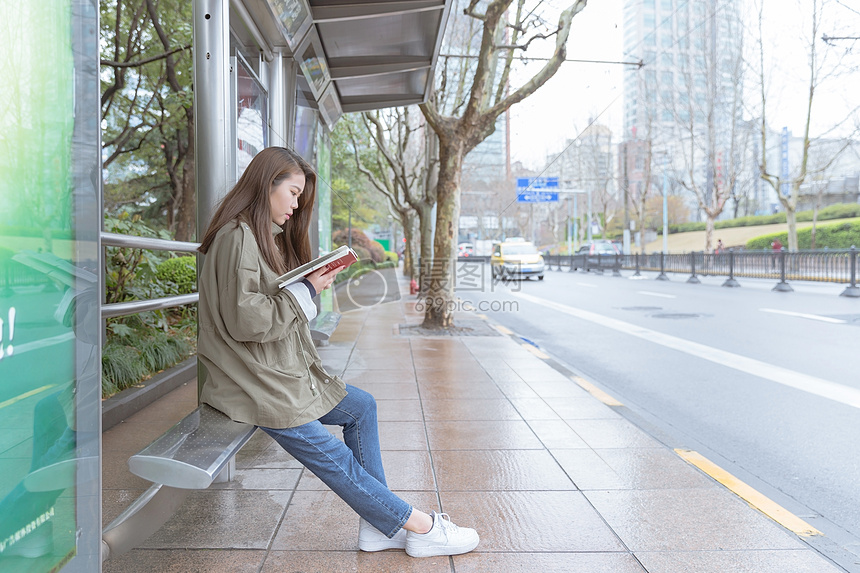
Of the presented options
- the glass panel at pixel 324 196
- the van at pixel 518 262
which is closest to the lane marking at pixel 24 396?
the glass panel at pixel 324 196

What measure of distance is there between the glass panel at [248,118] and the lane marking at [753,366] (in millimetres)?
5321

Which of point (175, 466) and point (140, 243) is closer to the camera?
point (175, 466)

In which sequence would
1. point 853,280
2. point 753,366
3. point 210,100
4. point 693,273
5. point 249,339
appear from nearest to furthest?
point 249,339, point 210,100, point 753,366, point 853,280, point 693,273

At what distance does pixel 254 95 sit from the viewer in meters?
5.11

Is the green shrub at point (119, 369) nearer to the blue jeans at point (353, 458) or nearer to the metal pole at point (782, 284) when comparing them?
the blue jeans at point (353, 458)

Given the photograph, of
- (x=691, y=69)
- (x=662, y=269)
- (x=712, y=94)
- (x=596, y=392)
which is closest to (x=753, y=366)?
(x=596, y=392)

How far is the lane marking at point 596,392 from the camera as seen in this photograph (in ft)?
19.2

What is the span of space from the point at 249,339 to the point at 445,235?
8.46 metres

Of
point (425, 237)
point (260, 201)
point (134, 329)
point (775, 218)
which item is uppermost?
point (775, 218)

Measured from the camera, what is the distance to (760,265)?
22.1 m

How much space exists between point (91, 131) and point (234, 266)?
0.63 metres

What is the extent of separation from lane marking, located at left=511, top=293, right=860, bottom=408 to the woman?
4.81 metres

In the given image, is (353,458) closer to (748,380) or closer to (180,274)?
(748,380)

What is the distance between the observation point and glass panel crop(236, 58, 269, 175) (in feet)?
14.9
